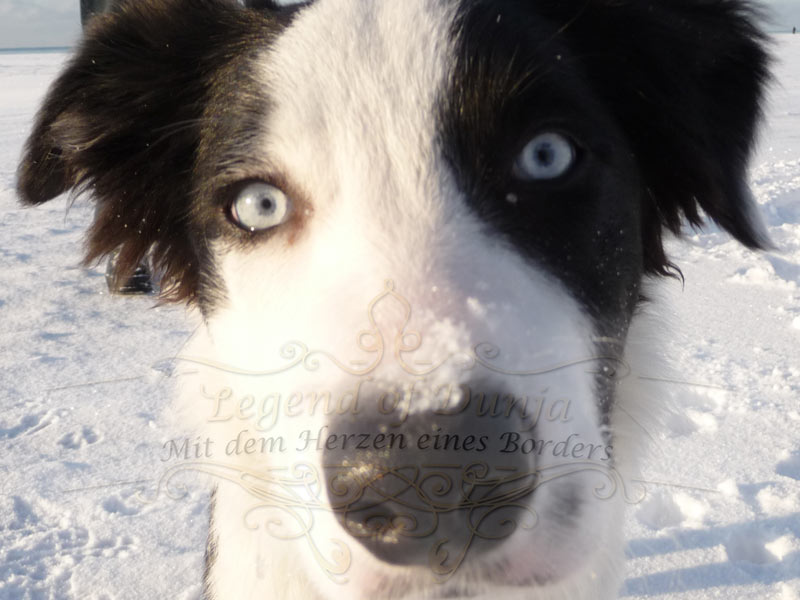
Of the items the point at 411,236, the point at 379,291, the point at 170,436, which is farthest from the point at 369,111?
the point at 170,436

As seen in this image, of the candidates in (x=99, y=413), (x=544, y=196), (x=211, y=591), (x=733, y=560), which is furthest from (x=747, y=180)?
(x=99, y=413)

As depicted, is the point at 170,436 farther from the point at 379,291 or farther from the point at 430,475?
the point at 430,475

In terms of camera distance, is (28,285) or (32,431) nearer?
(32,431)

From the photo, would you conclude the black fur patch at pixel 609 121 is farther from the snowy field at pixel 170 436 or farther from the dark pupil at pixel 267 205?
the dark pupil at pixel 267 205

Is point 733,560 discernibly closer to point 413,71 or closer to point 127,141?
point 413,71

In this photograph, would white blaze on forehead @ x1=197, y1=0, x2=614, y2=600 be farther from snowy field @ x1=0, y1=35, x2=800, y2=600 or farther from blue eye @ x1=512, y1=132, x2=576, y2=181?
snowy field @ x1=0, y1=35, x2=800, y2=600

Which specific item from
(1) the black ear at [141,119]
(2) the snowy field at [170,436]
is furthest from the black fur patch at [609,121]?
(1) the black ear at [141,119]
